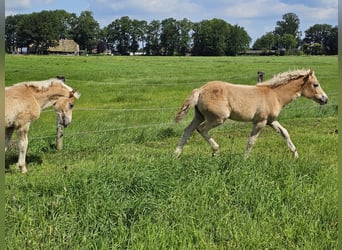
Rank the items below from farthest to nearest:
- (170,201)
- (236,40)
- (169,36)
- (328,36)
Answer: (236,40)
(169,36)
(170,201)
(328,36)

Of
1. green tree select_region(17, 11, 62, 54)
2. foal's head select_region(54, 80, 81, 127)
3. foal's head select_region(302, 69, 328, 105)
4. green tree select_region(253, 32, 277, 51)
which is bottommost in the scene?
foal's head select_region(54, 80, 81, 127)

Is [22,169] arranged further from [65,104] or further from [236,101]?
[236,101]

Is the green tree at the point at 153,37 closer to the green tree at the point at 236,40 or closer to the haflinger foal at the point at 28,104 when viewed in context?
the green tree at the point at 236,40

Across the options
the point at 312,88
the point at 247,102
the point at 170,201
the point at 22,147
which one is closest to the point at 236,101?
the point at 247,102

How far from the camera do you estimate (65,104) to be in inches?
254

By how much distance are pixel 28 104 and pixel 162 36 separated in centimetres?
1262

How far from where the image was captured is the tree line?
7.35 meters

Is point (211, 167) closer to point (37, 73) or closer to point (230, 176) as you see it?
point (230, 176)

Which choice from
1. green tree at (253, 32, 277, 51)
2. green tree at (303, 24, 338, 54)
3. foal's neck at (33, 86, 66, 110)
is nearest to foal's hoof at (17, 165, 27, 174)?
foal's neck at (33, 86, 66, 110)

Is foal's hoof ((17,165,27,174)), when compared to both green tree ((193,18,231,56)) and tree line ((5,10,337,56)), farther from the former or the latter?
green tree ((193,18,231,56))

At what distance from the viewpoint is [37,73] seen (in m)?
17.0

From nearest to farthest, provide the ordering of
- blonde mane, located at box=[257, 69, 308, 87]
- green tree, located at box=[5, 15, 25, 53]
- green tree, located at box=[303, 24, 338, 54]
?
green tree, located at box=[5, 15, 25, 53] < green tree, located at box=[303, 24, 338, 54] < blonde mane, located at box=[257, 69, 308, 87]

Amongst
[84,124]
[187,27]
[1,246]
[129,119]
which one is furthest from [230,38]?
[1,246]

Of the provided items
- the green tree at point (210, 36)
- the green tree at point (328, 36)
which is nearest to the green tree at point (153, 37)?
the green tree at point (210, 36)
